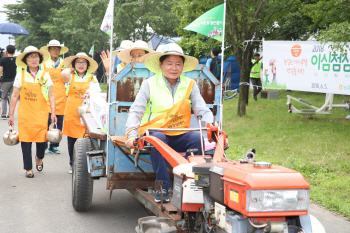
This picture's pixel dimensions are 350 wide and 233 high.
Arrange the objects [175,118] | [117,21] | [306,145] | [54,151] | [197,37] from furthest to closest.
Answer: [117,21]
[197,37]
[54,151]
[306,145]
[175,118]

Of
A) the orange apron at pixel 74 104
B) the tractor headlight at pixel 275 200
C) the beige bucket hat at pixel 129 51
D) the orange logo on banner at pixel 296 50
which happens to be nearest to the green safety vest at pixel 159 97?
the tractor headlight at pixel 275 200

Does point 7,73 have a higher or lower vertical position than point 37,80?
higher

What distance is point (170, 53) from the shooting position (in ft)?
15.9

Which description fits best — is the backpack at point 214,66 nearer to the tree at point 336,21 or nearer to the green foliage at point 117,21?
the tree at point 336,21

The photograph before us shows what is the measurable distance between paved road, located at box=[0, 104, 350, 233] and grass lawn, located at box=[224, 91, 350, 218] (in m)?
0.70

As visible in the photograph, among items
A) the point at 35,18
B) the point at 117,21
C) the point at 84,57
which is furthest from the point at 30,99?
the point at 35,18

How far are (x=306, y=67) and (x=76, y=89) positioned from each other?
612 centimetres

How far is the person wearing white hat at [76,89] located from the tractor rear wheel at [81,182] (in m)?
2.11

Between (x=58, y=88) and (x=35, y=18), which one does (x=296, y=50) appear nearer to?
(x=58, y=88)

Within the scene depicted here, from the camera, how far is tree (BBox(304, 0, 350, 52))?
8695 mm

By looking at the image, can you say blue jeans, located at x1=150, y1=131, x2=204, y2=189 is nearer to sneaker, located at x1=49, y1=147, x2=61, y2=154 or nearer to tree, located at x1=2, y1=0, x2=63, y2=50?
sneaker, located at x1=49, y1=147, x2=61, y2=154

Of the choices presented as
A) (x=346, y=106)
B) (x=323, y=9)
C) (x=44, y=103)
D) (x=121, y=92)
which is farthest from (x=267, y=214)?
(x=346, y=106)

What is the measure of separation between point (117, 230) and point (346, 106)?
10.3 m

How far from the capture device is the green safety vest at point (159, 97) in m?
4.73
